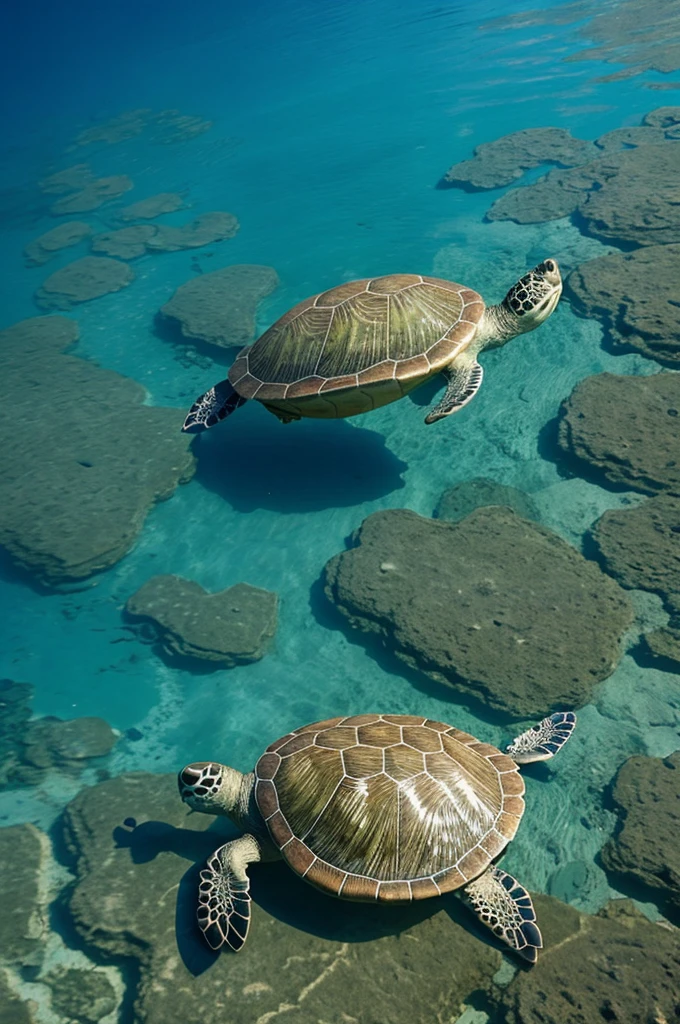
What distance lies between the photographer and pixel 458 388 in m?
5.22

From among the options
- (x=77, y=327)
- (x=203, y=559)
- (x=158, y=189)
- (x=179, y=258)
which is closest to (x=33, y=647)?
(x=203, y=559)

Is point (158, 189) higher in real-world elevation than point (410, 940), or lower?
higher

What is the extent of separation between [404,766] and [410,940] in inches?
33.0

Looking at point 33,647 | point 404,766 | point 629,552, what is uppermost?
point 404,766

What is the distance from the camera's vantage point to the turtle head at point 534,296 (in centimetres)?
535

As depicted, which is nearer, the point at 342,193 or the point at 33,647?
the point at 33,647

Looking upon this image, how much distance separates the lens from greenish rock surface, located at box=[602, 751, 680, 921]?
11.1ft

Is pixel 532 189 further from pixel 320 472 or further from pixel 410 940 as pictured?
pixel 410 940

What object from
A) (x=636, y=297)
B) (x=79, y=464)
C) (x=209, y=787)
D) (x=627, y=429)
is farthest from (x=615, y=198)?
(x=209, y=787)

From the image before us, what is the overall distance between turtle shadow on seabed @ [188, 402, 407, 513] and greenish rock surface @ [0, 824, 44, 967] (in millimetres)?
3046

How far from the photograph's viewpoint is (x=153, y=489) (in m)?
6.45

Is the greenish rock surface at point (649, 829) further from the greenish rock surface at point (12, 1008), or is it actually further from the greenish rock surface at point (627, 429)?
the greenish rock surface at point (12, 1008)

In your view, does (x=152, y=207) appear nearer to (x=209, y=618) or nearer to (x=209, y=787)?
(x=209, y=618)

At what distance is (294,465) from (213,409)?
957 mm
